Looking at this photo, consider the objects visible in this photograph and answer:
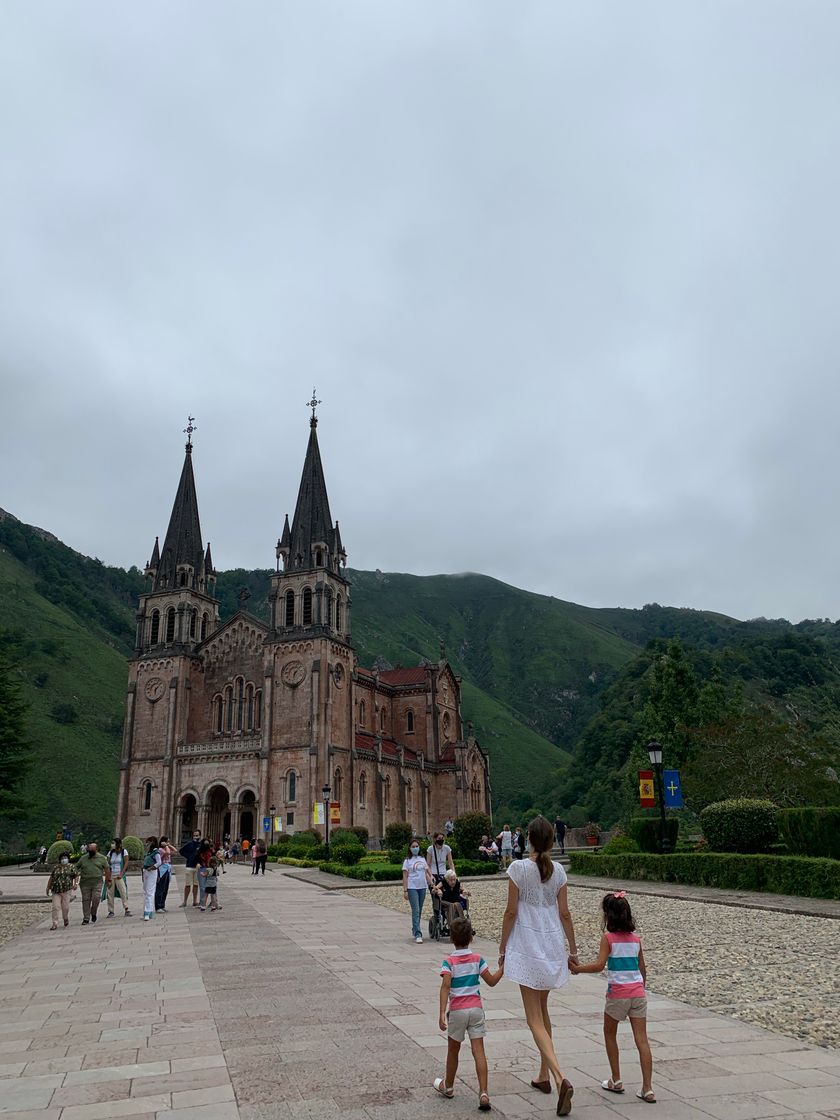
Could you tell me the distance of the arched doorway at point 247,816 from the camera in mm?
57062

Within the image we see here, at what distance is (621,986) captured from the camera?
6672mm

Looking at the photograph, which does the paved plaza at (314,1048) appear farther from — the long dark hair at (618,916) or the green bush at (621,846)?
the green bush at (621,846)

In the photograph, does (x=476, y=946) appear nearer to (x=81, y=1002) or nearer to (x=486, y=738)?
(x=81, y=1002)

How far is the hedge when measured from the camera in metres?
19.8

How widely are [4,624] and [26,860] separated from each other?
4721cm

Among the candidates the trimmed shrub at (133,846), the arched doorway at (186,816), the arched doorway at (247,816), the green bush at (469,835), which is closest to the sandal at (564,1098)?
the trimmed shrub at (133,846)

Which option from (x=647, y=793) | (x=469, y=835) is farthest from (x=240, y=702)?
(x=647, y=793)

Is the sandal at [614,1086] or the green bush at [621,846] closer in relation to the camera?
the sandal at [614,1086]

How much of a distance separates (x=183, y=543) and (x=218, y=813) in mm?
20407

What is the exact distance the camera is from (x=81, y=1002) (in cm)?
1056

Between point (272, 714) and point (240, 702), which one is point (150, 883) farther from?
point (240, 702)

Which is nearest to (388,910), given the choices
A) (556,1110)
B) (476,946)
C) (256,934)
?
(256,934)

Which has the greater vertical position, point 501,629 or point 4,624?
point 501,629

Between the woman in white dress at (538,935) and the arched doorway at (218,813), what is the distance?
54108mm
